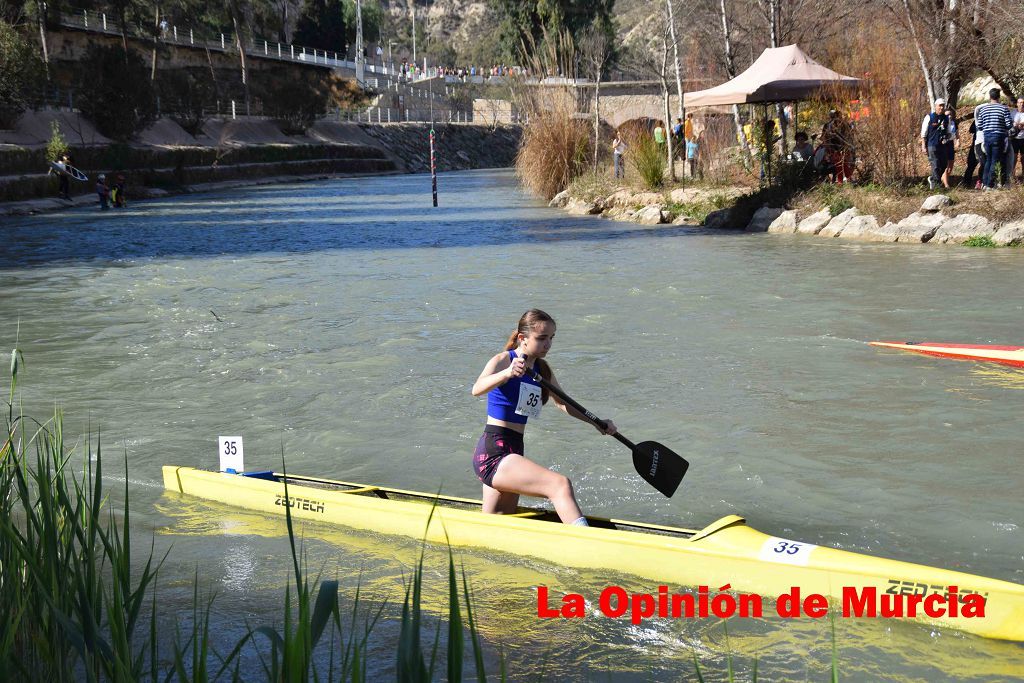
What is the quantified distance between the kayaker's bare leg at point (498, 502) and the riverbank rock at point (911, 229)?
559 inches

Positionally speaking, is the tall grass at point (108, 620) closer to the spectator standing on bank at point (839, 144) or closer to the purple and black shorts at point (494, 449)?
the purple and black shorts at point (494, 449)

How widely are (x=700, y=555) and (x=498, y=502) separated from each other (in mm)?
1115

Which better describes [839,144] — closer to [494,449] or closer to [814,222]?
[814,222]

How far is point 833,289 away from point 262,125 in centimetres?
4875

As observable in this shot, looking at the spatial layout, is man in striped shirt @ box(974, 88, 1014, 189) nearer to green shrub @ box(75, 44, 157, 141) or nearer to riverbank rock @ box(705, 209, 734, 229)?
riverbank rock @ box(705, 209, 734, 229)

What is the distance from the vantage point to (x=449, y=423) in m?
8.49

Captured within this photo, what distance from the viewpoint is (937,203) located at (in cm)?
1806

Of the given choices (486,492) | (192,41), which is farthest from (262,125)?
(486,492)

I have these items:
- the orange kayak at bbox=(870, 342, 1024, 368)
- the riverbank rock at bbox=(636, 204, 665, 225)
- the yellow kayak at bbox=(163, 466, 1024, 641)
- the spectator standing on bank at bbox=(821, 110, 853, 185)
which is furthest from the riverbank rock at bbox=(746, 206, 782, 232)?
the yellow kayak at bbox=(163, 466, 1024, 641)

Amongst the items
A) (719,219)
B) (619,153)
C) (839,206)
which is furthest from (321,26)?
(839,206)

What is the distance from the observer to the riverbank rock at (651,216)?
23.2 meters

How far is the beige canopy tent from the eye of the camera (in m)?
20.0

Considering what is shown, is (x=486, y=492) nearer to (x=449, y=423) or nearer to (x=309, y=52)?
(x=449, y=423)

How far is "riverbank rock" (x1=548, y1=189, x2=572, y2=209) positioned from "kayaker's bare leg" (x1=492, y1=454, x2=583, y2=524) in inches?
881
